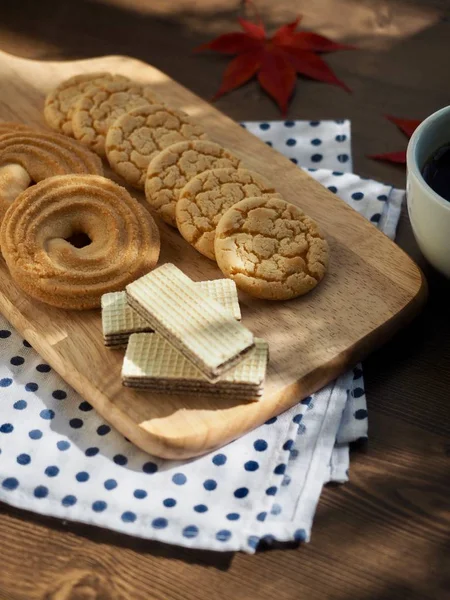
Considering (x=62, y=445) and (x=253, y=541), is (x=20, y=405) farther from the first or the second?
(x=253, y=541)

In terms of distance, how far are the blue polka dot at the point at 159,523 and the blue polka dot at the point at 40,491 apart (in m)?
0.20

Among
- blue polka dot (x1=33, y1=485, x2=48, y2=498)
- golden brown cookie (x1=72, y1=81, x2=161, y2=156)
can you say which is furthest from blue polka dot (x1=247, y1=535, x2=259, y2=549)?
golden brown cookie (x1=72, y1=81, x2=161, y2=156)

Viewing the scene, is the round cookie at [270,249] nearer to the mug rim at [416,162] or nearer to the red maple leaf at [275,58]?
the mug rim at [416,162]

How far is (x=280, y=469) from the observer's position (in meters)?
1.53

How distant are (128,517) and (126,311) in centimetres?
39

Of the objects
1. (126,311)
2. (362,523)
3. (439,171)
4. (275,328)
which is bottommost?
(362,523)

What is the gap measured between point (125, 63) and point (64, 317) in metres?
0.91

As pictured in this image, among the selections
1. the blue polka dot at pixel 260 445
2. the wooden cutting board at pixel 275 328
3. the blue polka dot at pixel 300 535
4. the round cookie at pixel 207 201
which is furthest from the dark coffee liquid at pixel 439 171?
the blue polka dot at pixel 300 535

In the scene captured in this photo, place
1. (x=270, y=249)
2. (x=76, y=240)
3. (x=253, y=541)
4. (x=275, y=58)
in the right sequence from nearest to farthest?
(x=253, y=541) → (x=270, y=249) → (x=76, y=240) → (x=275, y=58)

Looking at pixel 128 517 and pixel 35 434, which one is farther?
pixel 35 434

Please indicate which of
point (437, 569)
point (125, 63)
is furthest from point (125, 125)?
point (437, 569)

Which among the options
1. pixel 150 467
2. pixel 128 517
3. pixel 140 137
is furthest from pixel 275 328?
pixel 140 137

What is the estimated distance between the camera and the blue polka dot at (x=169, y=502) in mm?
1489

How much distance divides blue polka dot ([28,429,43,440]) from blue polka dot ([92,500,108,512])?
0.61ft
